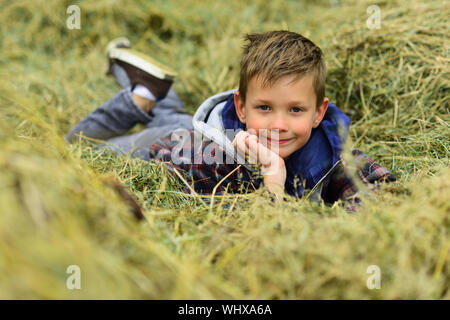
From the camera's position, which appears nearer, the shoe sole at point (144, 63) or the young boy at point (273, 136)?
the young boy at point (273, 136)

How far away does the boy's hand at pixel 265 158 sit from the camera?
5.64 ft

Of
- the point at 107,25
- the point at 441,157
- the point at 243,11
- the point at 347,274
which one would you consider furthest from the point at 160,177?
the point at 243,11

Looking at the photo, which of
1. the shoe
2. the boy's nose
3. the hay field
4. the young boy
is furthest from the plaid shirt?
the shoe

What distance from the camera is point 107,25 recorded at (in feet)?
11.0

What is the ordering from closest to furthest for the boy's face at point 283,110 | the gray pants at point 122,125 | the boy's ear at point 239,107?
the boy's face at point 283,110 < the boy's ear at point 239,107 < the gray pants at point 122,125

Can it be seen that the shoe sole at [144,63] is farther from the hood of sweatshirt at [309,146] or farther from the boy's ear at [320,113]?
the boy's ear at [320,113]

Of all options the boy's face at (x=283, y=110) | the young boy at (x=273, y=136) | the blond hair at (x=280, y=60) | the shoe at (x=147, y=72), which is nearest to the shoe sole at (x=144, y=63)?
the shoe at (x=147, y=72)

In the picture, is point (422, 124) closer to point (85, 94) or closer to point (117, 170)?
point (117, 170)

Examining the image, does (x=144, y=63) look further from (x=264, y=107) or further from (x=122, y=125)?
(x=264, y=107)

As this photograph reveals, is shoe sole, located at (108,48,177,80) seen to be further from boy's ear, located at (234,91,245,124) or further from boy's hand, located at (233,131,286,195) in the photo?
boy's hand, located at (233,131,286,195)

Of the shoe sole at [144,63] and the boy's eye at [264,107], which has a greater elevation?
the shoe sole at [144,63]

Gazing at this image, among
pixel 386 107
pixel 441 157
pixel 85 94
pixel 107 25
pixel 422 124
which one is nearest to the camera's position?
pixel 441 157

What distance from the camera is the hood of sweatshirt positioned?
1847mm
